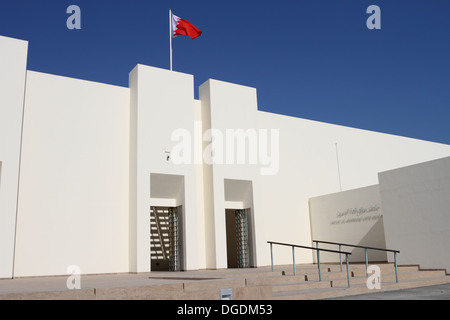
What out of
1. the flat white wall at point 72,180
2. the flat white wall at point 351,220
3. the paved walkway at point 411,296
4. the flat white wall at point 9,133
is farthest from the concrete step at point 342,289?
the flat white wall at point 9,133

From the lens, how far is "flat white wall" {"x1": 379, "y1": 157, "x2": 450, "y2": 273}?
487 inches

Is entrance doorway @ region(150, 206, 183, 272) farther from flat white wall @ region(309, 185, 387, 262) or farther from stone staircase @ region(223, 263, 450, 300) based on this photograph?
flat white wall @ region(309, 185, 387, 262)

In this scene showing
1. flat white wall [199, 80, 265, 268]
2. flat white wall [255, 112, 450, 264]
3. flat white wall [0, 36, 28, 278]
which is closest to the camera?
flat white wall [0, 36, 28, 278]

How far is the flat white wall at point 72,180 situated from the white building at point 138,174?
0.10 ft

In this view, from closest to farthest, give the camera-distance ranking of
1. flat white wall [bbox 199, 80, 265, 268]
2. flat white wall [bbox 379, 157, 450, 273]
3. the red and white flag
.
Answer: flat white wall [bbox 379, 157, 450, 273] → flat white wall [bbox 199, 80, 265, 268] → the red and white flag

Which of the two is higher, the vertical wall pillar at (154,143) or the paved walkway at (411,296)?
the vertical wall pillar at (154,143)

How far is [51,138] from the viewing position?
13.6 m

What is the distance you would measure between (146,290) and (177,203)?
902 cm

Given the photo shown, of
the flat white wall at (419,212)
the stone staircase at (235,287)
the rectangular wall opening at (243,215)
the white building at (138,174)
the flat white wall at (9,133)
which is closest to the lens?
the stone staircase at (235,287)

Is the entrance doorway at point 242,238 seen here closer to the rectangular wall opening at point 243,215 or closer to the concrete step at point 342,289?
the rectangular wall opening at point 243,215

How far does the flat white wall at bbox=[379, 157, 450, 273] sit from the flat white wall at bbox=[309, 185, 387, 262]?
1.35 m

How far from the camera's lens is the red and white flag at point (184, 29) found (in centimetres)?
1652

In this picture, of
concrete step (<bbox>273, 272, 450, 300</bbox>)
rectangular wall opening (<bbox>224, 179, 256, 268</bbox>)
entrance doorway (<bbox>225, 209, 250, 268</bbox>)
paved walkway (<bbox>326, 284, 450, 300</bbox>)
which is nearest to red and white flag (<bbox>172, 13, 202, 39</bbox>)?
rectangular wall opening (<bbox>224, 179, 256, 268</bbox>)

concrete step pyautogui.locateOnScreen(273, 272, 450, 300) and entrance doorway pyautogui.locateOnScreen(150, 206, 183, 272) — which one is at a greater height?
entrance doorway pyautogui.locateOnScreen(150, 206, 183, 272)
